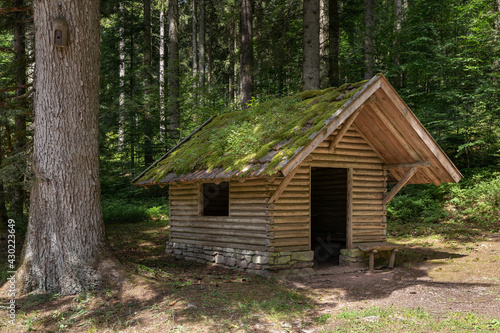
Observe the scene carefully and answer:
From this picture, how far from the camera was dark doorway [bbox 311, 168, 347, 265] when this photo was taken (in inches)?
503

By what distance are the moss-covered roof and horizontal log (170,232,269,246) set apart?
1.87m

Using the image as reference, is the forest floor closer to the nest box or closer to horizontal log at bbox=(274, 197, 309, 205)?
horizontal log at bbox=(274, 197, 309, 205)

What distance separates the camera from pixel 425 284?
8.37 metres

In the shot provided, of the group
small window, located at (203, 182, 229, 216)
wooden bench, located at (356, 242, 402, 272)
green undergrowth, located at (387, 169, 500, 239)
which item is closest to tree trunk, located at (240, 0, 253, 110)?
small window, located at (203, 182, 229, 216)

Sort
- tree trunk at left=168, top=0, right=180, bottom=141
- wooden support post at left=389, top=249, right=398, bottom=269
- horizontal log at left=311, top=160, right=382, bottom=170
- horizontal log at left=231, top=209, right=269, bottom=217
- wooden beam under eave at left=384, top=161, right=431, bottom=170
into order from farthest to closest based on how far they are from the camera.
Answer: tree trunk at left=168, top=0, right=180, bottom=141
wooden support post at left=389, top=249, right=398, bottom=269
wooden beam under eave at left=384, top=161, right=431, bottom=170
horizontal log at left=311, top=160, right=382, bottom=170
horizontal log at left=231, top=209, right=269, bottom=217

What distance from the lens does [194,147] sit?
41.0 ft

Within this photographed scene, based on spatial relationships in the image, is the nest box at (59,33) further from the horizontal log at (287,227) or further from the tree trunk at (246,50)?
the tree trunk at (246,50)

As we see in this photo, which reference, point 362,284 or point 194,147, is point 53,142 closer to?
point 194,147

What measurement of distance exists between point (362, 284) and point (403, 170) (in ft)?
12.6

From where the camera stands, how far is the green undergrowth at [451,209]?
47.4 feet

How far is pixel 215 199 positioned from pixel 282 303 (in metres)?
7.03

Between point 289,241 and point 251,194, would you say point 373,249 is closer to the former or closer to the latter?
point 289,241

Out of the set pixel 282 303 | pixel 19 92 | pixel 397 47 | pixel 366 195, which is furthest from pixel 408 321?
pixel 397 47

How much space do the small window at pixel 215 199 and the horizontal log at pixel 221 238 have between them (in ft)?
5.07
